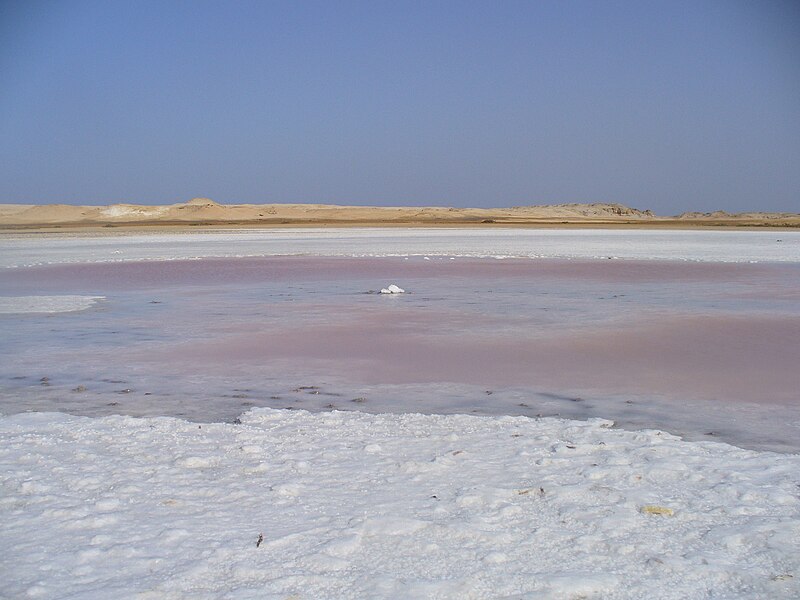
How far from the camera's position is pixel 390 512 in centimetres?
326

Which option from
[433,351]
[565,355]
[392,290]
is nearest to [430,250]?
[392,290]

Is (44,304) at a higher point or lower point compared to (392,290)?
lower

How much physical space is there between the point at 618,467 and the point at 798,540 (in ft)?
2.94

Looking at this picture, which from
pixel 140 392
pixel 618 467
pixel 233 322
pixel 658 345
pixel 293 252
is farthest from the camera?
pixel 293 252

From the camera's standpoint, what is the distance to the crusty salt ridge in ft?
8.89

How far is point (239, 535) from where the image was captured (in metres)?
3.04

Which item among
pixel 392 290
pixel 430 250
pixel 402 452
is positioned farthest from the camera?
pixel 430 250

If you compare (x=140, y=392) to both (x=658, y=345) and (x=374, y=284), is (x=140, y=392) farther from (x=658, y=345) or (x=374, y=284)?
(x=374, y=284)

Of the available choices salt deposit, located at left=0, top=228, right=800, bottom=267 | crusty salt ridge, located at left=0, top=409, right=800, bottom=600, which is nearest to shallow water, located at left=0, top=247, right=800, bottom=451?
crusty salt ridge, located at left=0, top=409, right=800, bottom=600

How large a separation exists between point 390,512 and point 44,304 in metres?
7.97

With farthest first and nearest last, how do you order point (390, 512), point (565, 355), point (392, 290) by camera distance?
1. point (392, 290)
2. point (565, 355)
3. point (390, 512)

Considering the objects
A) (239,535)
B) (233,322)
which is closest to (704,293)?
(233,322)

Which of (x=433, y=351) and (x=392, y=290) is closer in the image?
(x=433, y=351)

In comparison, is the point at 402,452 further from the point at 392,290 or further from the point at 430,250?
the point at 430,250
